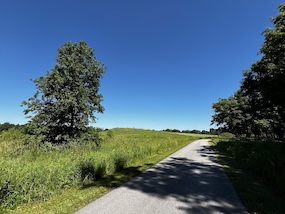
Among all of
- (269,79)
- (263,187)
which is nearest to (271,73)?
(269,79)

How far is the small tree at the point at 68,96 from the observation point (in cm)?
1638

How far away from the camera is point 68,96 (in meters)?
16.6

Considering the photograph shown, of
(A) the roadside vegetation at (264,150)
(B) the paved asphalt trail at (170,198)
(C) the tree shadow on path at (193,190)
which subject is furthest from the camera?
(A) the roadside vegetation at (264,150)

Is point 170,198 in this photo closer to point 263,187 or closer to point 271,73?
point 263,187

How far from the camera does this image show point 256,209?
4.27 m

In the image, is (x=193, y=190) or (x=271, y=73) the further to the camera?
(x=271, y=73)

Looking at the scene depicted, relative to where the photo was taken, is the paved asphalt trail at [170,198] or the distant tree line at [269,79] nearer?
the paved asphalt trail at [170,198]

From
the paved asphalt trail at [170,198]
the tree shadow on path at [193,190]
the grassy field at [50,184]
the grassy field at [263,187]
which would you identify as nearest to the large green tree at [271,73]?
the grassy field at [263,187]

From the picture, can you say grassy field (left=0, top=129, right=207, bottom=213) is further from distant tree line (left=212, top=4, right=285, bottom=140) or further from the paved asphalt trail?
distant tree line (left=212, top=4, right=285, bottom=140)

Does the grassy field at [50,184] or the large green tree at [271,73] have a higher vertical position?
the large green tree at [271,73]

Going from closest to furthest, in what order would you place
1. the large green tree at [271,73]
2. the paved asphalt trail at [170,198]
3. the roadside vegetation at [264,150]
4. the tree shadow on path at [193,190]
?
the paved asphalt trail at [170,198]
the tree shadow on path at [193,190]
the roadside vegetation at [264,150]
the large green tree at [271,73]

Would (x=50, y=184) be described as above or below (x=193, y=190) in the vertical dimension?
above

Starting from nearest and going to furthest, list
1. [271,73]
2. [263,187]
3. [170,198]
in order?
[170,198]
[263,187]
[271,73]

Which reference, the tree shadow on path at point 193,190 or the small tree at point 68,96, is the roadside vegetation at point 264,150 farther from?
the small tree at point 68,96
